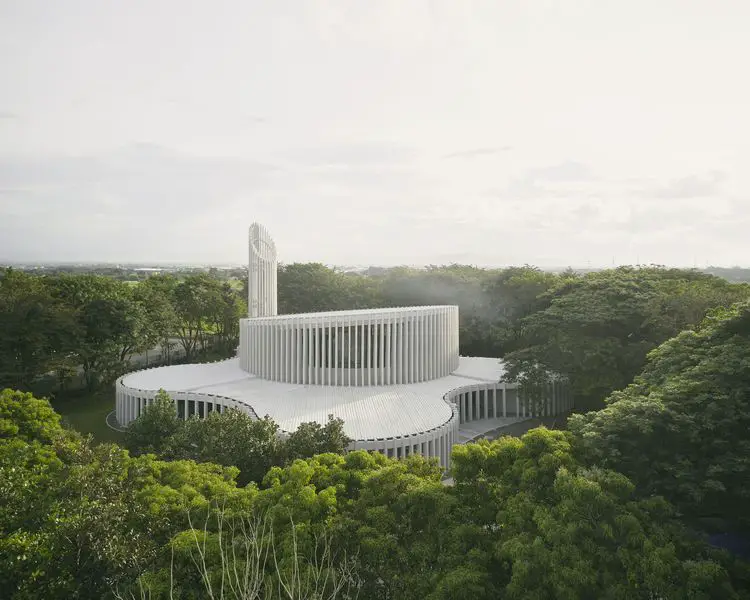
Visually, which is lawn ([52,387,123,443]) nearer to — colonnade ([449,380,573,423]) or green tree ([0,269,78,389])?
green tree ([0,269,78,389])

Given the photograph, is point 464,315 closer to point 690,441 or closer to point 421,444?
point 421,444

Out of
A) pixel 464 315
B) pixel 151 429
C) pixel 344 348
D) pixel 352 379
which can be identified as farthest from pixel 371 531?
pixel 464 315

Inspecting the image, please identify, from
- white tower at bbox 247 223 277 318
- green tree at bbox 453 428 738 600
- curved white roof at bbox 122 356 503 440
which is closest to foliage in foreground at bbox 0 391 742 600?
green tree at bbox 453 428 738 600

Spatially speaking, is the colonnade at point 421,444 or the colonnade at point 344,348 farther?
the colonnade at point 344,348

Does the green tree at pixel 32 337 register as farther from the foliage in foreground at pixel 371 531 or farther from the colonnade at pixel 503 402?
the colonnade at pixel 503 402

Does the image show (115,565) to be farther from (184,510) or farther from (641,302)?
(641,302)

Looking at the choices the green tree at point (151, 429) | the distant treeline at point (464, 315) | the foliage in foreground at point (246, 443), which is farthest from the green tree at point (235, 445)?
the distant treeline at point (464, 315)

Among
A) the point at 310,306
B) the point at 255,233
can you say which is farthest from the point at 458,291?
the point at 255,233
